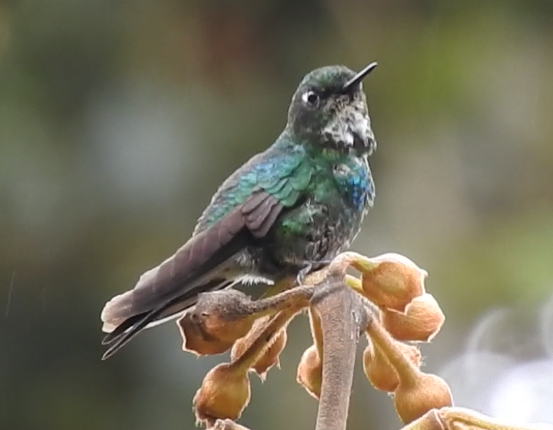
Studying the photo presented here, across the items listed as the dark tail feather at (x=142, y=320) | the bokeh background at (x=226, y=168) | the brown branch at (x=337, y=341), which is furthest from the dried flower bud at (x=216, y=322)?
the bokeh background at (x=226, y=168)

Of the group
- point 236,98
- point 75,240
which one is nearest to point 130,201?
point 75,240

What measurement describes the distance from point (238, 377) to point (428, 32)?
1.99 meters

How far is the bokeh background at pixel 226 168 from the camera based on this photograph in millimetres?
2482

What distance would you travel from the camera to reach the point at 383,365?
1.11 meters

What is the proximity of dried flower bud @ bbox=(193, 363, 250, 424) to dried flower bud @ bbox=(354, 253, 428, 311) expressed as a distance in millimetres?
181

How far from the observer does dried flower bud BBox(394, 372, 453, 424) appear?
41.4 inches

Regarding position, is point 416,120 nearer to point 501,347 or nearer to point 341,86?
point 501,347

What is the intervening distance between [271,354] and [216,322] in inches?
3.3

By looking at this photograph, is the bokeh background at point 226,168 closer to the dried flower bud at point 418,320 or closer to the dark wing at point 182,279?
the dark wing at point 182,279

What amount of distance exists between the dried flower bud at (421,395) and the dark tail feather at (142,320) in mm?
415

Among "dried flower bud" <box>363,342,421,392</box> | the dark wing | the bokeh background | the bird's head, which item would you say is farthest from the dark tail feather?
the bokeh background

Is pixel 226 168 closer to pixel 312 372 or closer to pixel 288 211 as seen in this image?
pixel 288 211

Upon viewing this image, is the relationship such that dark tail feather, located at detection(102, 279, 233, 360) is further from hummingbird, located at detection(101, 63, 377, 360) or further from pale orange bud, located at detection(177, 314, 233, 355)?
pale orange bud, located at detection(177, 314, 233, 355)

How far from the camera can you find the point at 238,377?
1.13 metres
